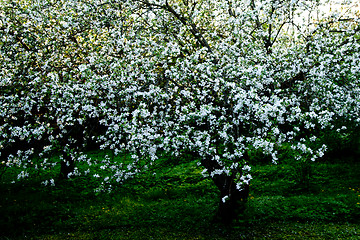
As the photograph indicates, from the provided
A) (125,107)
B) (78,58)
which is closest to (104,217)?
(125,107)

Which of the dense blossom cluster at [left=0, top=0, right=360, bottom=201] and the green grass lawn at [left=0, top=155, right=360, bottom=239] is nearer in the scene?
the dense blossom cluster at [left=0, top=0, right=360, bottom=201]

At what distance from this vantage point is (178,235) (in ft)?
33.3

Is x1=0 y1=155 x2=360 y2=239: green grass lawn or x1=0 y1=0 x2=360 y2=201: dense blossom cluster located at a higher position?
x1=0 y1=0 x2=360 y2=201: dense blossom cluster

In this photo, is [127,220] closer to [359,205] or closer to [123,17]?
[123,17]

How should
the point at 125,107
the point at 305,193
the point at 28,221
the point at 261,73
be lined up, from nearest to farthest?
the point at 261,73 → the point at 125,107 → the point at 28,221 → the point at 305,193

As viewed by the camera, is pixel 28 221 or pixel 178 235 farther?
pixel 28 221

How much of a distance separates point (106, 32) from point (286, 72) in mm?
7316

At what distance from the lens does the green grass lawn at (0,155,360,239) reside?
1027cm

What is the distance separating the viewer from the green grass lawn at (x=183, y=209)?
10.3 m

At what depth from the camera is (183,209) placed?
12375 mm

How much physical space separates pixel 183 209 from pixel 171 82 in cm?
614

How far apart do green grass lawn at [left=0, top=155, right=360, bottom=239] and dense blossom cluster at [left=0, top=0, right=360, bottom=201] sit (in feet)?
7.85

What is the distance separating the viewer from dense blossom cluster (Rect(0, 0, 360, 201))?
25.2 ft

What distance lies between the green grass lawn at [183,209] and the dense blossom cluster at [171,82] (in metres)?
2.39
